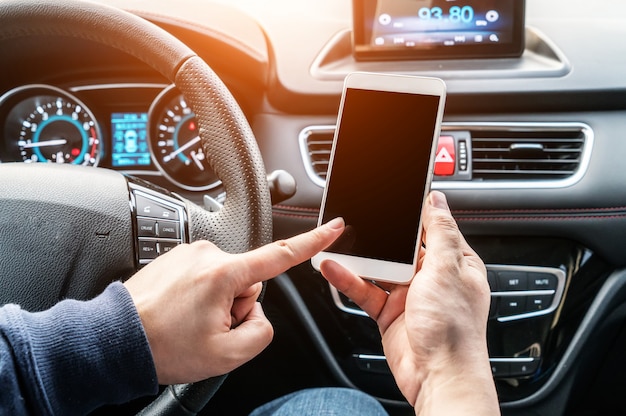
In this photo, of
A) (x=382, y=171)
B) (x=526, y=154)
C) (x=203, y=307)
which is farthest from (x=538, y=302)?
(x=203, y=307)

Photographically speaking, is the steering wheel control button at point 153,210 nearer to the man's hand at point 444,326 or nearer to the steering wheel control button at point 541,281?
the man's hand at point 444,326

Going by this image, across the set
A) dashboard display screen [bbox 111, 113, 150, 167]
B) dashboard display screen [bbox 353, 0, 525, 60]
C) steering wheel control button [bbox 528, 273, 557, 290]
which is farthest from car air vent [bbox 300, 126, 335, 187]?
steering wheel control button [bbox 528, 273, 557, 290]

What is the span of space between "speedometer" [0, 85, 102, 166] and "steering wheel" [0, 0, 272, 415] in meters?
0.47

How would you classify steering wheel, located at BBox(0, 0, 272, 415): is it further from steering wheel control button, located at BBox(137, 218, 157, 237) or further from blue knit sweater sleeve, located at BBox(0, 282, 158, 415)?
blue knit sweater sleeve, located at BBox(0, 282, 158, 415)

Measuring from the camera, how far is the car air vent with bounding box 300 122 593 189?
4.12 ft

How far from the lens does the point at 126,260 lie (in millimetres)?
857

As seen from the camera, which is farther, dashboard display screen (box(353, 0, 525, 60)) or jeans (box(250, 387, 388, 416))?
dashboard display screen (box(353, 0, 525, 60))

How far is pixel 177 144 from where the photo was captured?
135cm

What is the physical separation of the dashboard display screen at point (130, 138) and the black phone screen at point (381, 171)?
624mm

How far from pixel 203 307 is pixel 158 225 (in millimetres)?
213

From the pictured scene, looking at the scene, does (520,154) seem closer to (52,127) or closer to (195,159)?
(195,159)

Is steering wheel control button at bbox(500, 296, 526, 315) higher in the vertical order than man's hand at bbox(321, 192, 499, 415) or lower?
lower


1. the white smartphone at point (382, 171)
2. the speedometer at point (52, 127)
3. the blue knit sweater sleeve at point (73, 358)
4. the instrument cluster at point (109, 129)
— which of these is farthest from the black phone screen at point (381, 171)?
the speedometer at point (52, 127)

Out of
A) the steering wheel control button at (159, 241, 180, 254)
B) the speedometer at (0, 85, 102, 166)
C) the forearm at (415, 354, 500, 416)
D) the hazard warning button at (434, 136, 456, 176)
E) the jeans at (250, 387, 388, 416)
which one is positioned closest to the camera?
the forearm at (415, 354, 500, 416)
